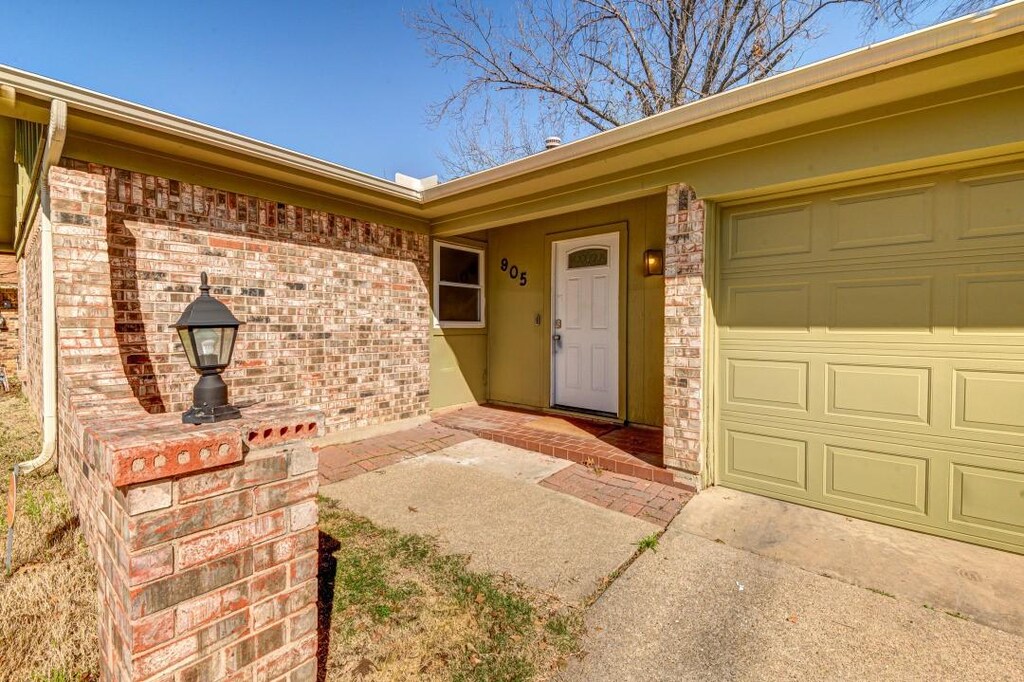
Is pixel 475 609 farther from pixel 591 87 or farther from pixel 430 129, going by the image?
pixel 591 87

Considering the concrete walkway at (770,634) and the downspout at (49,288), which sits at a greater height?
the downspout at (49,288)

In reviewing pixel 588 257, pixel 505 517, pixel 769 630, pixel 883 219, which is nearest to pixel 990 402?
pixel 883 219

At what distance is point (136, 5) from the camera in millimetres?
5422

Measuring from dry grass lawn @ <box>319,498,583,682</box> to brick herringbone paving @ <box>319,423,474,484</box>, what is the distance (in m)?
1.36

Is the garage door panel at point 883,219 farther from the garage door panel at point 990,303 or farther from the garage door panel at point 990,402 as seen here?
the garage door panel at point 990,402

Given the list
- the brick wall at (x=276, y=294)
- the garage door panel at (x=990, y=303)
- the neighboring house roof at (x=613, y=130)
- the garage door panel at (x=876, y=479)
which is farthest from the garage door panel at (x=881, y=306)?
the brick wall at (x=276, y=294)

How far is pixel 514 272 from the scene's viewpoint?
19.8 feet

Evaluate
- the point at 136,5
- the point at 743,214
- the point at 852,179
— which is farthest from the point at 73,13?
the point at 852,179

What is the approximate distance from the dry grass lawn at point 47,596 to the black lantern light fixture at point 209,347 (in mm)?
1221

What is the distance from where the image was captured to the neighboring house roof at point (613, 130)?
7.56 feet

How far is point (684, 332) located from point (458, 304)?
3244 mm

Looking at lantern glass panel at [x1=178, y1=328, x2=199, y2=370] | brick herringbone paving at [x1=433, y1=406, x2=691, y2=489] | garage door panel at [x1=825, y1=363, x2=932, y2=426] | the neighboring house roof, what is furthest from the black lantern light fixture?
garage door panel at [x1=825, y1=363, x2=932, y2=426]

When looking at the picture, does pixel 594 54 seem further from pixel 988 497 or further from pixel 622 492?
pixel 988 497

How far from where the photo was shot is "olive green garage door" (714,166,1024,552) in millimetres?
2641
